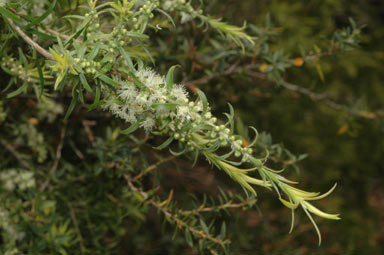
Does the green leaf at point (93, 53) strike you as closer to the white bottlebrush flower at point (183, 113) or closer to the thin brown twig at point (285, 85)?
the white bottlebrush flower at point (183, 113)

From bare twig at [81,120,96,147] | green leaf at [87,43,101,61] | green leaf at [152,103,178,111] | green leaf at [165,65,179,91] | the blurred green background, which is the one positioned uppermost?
green leaf at [87,43,101,61]

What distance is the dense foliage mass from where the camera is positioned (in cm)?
92

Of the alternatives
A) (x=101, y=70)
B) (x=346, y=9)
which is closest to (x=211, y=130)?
(x=101, y=70)

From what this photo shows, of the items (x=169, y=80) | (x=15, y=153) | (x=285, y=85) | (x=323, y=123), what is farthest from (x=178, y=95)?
(x=323, y=123)

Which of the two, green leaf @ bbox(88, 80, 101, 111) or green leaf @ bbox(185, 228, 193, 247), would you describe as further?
green leaf @ bbox(185, 228, 193, 247)

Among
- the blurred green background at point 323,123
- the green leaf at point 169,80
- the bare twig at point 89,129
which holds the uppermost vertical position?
the green leaf at point 169,80

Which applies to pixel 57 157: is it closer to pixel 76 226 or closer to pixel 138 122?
pixel 76 226

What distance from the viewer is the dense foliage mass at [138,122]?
920 millimetres

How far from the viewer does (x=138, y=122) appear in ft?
2.96

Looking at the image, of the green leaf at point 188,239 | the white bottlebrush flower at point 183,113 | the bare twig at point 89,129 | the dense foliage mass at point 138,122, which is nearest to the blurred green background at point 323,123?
the dense foliage mass at point 138,122

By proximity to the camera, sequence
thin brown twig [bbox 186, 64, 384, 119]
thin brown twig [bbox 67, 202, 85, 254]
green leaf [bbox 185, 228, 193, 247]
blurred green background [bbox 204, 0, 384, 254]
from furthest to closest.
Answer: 1. blurred green background [bbox 204, 0, 384, 254]
2. thin brown twig [bbox 186, 64, 384, 119]
3. thin brown twig [bbox 67, 202, 85, 254]
4. green leaf [bbox 185, 228, 193, 247]

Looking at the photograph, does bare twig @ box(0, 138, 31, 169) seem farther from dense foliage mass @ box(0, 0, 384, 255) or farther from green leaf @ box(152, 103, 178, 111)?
green leaf @ box(152, 103, 178, 111)

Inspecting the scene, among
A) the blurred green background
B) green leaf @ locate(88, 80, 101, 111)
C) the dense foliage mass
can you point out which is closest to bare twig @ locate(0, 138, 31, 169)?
the dense foliage mass

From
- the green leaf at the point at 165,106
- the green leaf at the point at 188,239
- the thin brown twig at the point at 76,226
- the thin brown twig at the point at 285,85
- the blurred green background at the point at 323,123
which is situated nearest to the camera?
the green leaf at the point at 165,106
